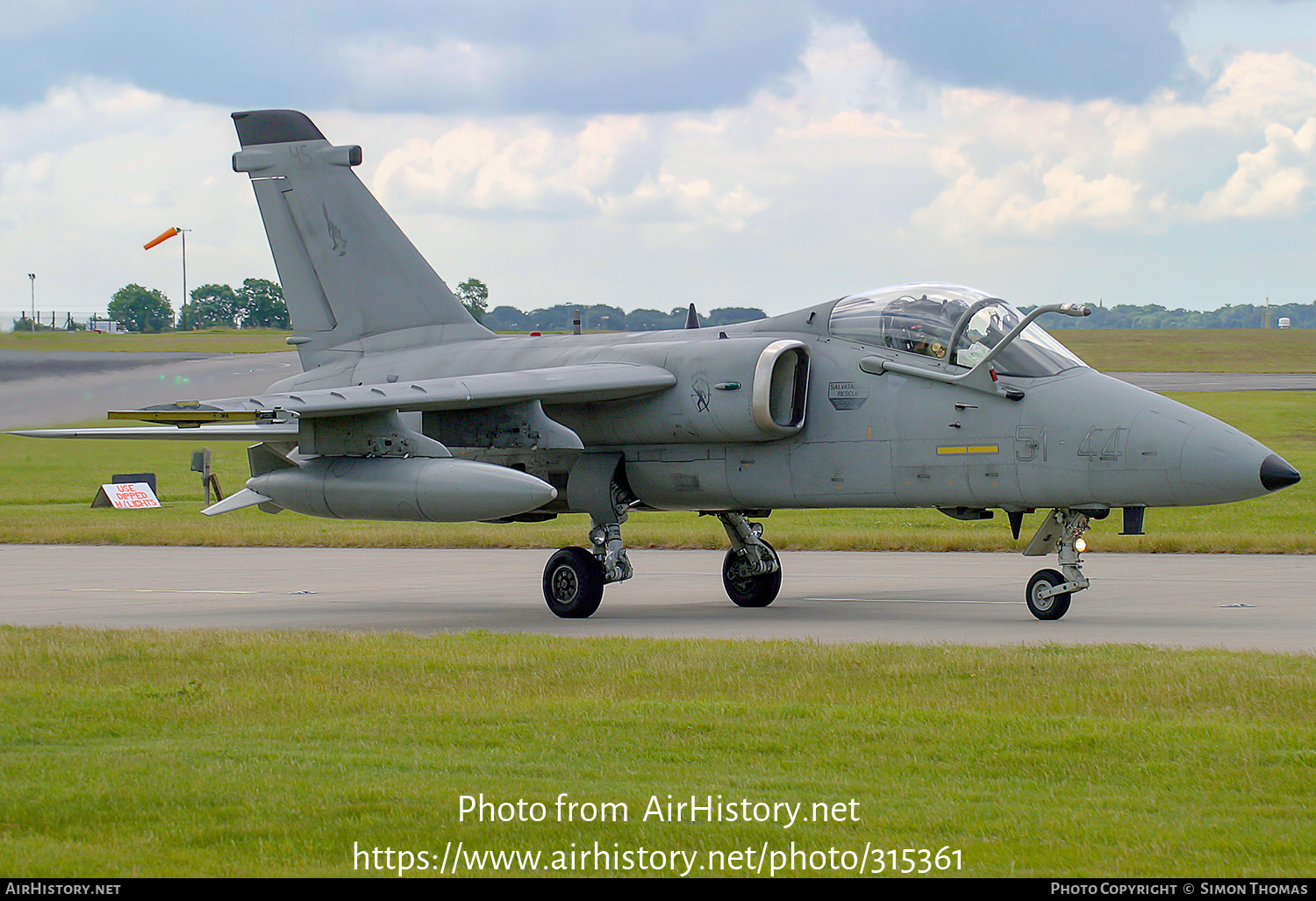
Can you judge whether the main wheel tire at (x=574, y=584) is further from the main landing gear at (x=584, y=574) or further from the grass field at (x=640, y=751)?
the grass field at (x=640, y=751)

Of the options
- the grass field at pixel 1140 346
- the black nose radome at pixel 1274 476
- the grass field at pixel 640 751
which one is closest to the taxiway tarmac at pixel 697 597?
the black nose radome at pixel 1274 476

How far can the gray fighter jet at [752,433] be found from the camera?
43.6 feet

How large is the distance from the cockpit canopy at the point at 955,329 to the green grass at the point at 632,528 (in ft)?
32.6

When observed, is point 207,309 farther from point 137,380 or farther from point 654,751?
point 654,751

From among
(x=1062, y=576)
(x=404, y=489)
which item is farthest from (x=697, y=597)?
(x=1062, y=576)

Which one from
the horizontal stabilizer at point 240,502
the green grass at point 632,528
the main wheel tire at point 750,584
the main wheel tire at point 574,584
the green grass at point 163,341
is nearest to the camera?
the main wheel tire at point 574,584

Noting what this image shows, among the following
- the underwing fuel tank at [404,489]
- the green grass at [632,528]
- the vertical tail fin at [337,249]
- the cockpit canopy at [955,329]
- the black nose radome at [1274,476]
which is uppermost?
the vertical tail fin at [337,249]

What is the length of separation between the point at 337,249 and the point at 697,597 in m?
6.04

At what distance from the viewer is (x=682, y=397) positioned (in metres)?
15.0

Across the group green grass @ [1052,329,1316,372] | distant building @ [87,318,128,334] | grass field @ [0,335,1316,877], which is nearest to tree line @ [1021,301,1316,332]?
green grass @ [1052,329,1316,372]

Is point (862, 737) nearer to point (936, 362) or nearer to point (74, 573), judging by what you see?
point (936, 362)

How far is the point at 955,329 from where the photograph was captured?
13.9 meters
